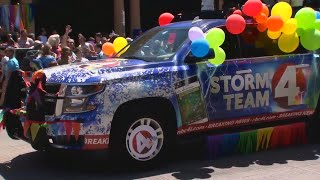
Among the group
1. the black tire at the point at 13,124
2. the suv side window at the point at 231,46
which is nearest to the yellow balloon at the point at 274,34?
the suv side window at the point at 231,46

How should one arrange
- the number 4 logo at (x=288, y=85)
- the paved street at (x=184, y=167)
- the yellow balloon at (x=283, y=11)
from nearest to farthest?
the paved street at (x=184, y=167) < the number 4 logo at (x=288, y=85) < the yellow balloon at (x=283, y=11)

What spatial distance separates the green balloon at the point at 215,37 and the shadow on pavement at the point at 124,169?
1.51m

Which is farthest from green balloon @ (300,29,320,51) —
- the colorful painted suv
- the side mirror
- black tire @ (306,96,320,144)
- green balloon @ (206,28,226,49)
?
the side mirror

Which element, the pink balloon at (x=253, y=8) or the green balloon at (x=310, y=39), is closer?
the pink balloon at (x=253, y=8)

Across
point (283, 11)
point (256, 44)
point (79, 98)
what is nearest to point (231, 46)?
point (256, 44)

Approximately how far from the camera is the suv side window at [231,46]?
7.03m

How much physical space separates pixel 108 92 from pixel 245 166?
1968mm

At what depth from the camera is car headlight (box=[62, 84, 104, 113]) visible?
5934mm

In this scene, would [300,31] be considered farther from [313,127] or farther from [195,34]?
[195,34]

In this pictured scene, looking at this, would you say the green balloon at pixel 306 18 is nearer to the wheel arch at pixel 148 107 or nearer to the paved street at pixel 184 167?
the paved street at pixel 184 167

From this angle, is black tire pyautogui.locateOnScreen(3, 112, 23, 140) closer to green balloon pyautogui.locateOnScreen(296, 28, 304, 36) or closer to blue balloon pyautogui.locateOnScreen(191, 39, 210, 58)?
blue balloon pyautogui.locateOnScreen(191, 39, 210, 58)

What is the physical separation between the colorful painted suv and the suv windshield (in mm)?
15

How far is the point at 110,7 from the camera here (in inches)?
884

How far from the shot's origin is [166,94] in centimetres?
635
